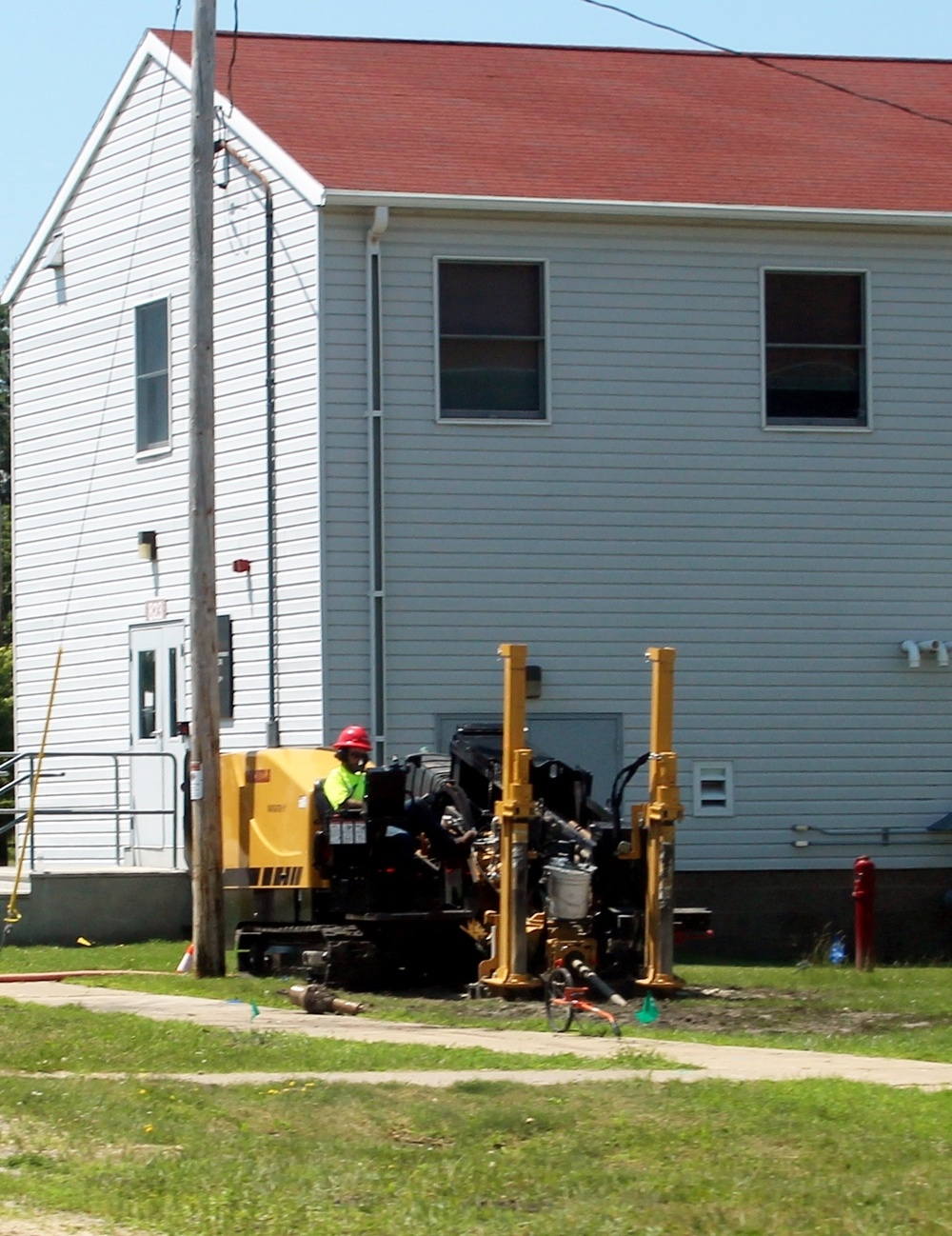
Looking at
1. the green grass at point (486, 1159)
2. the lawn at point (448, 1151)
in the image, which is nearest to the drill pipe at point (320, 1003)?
the lawn at point (448, 1151)

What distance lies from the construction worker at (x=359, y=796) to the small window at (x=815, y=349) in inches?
273

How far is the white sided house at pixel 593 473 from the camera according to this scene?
20328 millimetres

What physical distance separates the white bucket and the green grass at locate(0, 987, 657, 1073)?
9.98 feet

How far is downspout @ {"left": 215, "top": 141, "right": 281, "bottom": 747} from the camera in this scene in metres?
20.7

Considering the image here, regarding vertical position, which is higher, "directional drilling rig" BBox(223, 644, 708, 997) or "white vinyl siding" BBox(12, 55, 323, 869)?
"white vinyl siding" BBox(12, 55, 323, 869)

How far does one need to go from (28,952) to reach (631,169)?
10185 mm

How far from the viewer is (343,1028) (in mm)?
13438

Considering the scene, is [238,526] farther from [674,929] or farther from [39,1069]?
[39,1069]

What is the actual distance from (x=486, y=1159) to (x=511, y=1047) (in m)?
4.05

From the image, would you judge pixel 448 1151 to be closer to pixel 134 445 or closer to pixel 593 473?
pixel 593 473

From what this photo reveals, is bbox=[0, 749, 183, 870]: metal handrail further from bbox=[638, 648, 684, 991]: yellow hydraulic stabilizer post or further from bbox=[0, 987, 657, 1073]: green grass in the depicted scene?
bbox=[0, 987, 657, 1073]: green grass

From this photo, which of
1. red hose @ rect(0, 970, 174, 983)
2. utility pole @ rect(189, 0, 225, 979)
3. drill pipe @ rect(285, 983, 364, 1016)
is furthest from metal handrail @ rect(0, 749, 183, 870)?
drill pipe @ rect(285, 983, 364, 1016)

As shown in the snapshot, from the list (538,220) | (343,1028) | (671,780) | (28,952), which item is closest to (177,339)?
(538,220)

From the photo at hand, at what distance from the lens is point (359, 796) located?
53.8 feet
